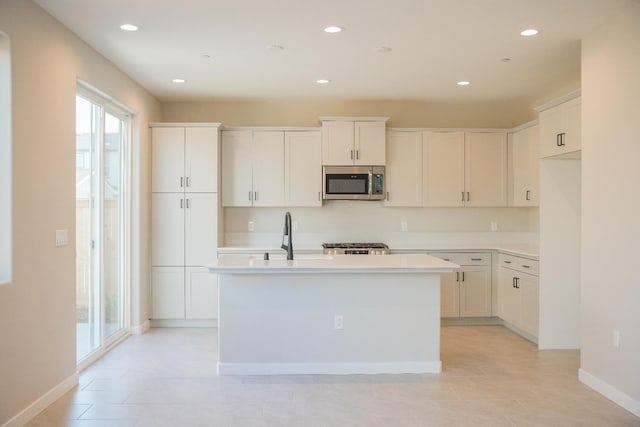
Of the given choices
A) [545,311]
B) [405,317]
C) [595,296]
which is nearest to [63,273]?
[405,317]

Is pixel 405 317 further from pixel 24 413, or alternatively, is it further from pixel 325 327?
pixel 24 413

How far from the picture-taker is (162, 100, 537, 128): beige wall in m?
6.18

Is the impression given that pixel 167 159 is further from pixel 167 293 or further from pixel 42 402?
pixel 42 402

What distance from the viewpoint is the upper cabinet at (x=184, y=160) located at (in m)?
5.65

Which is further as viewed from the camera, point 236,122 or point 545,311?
point 236,122

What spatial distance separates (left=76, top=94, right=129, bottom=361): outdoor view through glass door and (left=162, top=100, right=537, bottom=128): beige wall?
3.85 ft

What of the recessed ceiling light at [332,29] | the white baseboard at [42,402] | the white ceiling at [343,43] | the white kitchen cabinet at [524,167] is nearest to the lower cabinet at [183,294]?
the white baseboard at [42,402]

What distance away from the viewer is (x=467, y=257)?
18.8 ft

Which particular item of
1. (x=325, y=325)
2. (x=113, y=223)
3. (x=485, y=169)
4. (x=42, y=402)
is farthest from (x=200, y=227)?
(x=485, y=169)

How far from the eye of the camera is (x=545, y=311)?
187 inches

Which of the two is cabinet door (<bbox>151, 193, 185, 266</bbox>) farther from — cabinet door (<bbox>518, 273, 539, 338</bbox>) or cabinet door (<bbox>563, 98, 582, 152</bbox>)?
cabinet door (<bbox>563, 98, 582, 152</bbox>)

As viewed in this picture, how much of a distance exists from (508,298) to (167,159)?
13.7 feet

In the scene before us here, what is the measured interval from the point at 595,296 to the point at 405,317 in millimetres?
1417

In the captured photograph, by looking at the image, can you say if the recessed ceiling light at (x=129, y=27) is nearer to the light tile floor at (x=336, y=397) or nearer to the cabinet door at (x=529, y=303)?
the light tile floor at (x=336, y=397)
